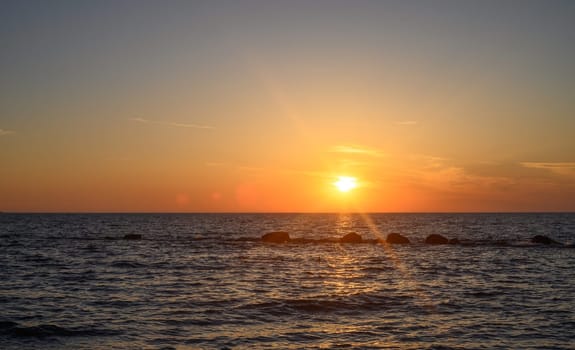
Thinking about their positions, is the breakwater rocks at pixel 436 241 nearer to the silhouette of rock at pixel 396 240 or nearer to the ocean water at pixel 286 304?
the silhouette of rock at pixel 396 240

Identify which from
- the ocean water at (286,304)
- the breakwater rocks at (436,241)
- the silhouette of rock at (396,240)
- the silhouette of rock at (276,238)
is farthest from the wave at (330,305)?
the silhouette of rock at (276,238)

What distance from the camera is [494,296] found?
27.5 metres

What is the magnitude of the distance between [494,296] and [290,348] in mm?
14932

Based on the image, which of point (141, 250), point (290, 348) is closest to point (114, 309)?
point (290, 348)

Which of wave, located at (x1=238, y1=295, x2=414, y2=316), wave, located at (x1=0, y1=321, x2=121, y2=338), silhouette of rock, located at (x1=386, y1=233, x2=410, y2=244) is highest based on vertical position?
silhouette of rock, located at (x1=386, y1=233, x2=410, y2=244)

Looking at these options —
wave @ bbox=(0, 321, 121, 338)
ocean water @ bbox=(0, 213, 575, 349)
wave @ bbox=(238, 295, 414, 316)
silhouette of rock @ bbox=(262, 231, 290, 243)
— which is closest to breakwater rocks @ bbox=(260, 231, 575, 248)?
silhouette of rock @ bbox=(262, 231, 290, 243)

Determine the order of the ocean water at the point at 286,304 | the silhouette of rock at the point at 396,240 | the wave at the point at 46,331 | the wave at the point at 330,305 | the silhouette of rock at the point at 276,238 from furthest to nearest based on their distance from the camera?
1. the silhouette of rock at the point at 276,238
2. the silhouette of rock at the point at 396,240
3. the wave at the point at 330,305
4. the wave at the point at 46,331
5. the ocean water at the point at 286,304

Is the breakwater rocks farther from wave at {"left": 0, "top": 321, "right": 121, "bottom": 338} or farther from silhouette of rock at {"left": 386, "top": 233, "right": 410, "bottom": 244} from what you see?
wave at {"left": 0, "top": 321, "right": 121, "bottom": 338}

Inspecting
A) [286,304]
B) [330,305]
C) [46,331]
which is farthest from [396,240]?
[46,331]

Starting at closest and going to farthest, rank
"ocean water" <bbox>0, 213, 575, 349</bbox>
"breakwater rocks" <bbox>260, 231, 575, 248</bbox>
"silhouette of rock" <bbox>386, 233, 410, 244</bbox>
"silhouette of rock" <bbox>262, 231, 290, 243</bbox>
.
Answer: "ocean water" <bbox>0, 213, 575, 349</bbox>, "breakwater rocks" <bbox>260, 231, 575, 248</bbox>, "silhouette of rock" <bbox>386, 233, 410, 244</bbox>, "silhouette of rock" <bbox>262, 231, 290, 243</bbox>

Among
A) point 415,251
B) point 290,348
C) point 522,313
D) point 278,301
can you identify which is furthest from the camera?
point 415,251

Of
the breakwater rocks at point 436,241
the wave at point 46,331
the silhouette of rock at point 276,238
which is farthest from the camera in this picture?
the silhouette of rock at point 276,238

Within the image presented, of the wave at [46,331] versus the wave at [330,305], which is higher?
the wave at [330,305]

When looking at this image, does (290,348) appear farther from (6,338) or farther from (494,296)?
(494,296)
